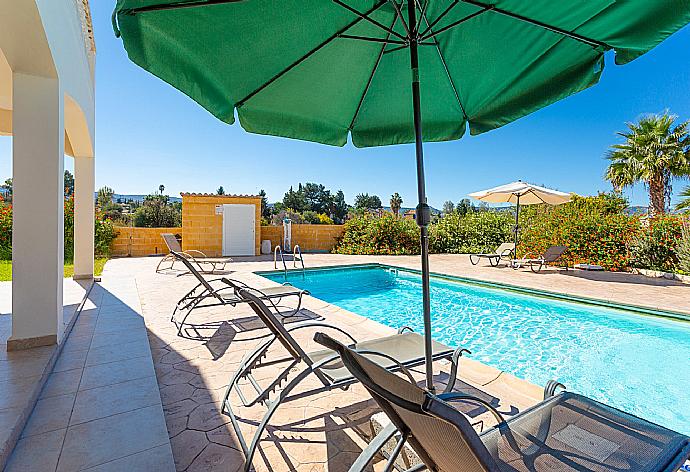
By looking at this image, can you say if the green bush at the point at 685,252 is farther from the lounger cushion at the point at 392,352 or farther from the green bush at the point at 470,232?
the lounger cushion at the point at 392,352

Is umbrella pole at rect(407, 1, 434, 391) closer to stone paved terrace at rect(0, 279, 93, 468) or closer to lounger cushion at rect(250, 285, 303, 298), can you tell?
stone paved terrace at rect(0, 279, 93, 468)

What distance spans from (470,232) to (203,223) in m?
11.2

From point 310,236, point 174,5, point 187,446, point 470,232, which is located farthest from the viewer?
point 310,236

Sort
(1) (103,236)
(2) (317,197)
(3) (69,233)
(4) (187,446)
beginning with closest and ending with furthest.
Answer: (4) (187,446) → (3) (69,233) → (1) (103,236) → (2) (317,197)

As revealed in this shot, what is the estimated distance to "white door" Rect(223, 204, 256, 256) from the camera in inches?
539

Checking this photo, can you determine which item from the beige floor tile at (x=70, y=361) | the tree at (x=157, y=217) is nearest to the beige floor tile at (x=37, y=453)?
the beige floor tile at (x=70, y=361)

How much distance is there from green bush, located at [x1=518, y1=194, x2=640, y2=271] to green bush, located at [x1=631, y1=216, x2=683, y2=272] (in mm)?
240

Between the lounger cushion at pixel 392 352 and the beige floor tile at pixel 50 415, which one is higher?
the lounger cushion at pixel 392 352

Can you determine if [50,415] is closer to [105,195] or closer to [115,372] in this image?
[115,372]

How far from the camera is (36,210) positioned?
352 cm

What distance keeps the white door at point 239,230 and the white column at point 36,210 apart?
10.1 metres

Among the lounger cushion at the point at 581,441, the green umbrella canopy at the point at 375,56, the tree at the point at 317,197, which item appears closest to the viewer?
the lounger cushion at the point at 581,441

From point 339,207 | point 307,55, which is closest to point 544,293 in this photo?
point 307,55

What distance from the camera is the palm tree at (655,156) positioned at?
13.3 m
